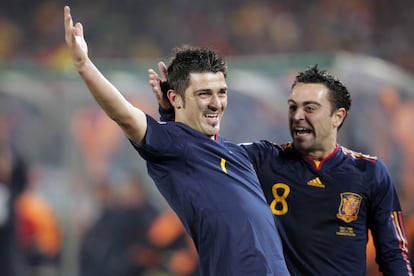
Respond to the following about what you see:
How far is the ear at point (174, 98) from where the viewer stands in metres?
3.56

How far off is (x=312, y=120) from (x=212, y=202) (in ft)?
2.88

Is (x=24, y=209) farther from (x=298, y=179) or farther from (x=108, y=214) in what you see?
(x=298, y=179)

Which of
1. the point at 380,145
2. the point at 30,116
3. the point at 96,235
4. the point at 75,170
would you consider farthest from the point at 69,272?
the point at 380,145

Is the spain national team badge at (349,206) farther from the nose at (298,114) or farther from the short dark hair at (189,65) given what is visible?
the short dark hair at (189,65)

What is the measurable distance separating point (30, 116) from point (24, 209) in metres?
0.79

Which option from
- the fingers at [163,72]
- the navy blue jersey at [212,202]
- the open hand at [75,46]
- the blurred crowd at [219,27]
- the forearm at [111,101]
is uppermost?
the blurred crowd at [219,27]

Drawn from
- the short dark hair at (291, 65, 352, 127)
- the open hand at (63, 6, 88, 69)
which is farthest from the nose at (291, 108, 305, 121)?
the open hand at (63, 6, 88, 69)

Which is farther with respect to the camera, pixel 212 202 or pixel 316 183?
pixel 316 183

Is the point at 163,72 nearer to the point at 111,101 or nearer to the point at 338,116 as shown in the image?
the point at 111,101

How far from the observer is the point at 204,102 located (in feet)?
11.4

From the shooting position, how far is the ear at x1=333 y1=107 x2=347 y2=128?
13.5 ft

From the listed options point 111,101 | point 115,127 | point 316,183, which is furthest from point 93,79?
point 115,127

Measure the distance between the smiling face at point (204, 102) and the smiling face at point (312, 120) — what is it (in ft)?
2.00

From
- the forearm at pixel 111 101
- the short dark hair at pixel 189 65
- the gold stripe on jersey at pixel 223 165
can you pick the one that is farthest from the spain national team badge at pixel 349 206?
the forearm at pixel 111 101
